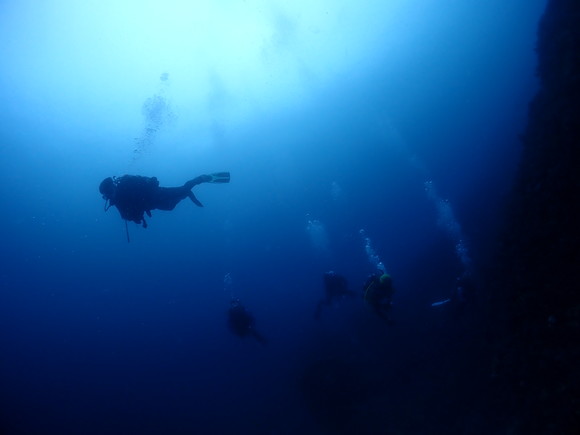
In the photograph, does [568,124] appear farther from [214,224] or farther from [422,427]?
[214,224]

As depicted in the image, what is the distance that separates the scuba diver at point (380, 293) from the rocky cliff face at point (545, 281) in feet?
8.33

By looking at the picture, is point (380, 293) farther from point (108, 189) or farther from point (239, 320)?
point (108, 189)

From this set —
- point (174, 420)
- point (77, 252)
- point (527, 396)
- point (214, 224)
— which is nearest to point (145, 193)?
point (527, 396)

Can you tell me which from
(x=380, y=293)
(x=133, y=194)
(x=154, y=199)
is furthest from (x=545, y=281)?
(x=133, y=194)

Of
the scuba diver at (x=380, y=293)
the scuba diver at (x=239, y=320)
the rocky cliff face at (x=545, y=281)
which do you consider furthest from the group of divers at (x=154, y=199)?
the scuba diver at (x=239, y=320)

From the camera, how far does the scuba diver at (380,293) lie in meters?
7.98

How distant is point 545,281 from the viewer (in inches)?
273

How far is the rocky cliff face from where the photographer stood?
Result: 19.6 ft

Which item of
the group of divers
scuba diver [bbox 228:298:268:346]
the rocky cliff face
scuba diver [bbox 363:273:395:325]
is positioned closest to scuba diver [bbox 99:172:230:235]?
the group of divers

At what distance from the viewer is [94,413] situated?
3312 cm

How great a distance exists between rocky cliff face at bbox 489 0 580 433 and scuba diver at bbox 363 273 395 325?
2538mm

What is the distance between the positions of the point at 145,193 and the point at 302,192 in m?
82.1

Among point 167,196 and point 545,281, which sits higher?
point 167,196

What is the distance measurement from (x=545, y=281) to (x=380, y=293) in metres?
3.11
